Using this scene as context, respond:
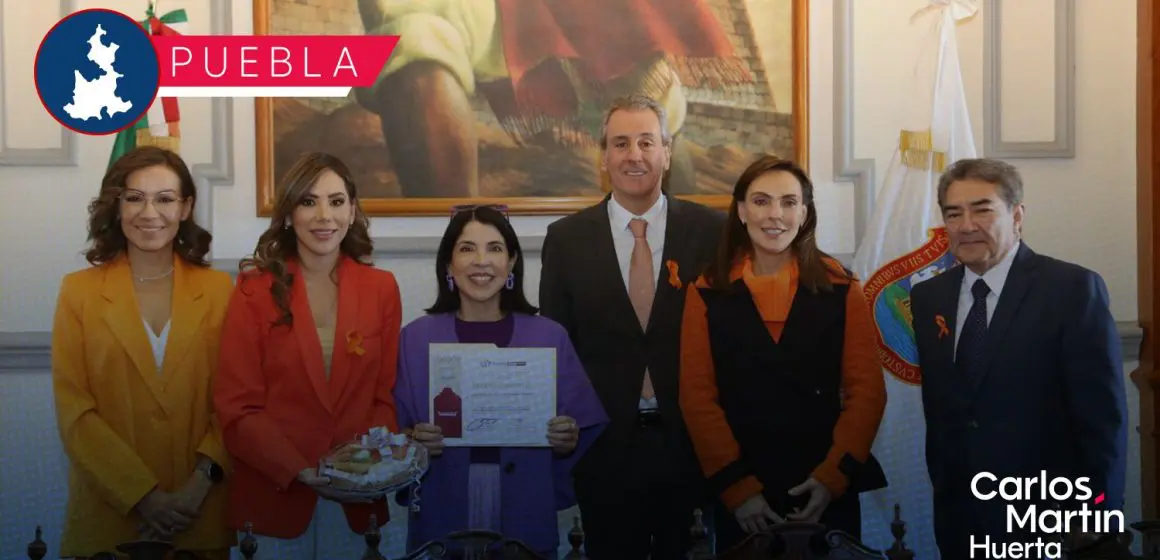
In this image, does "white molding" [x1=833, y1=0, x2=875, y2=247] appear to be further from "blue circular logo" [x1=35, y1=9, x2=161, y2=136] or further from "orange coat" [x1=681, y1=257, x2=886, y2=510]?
"blue circular logo" [x1=35, y1=9, x2=161, y2=136]

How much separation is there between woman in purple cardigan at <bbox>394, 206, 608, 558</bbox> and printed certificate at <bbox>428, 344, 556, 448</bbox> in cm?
4

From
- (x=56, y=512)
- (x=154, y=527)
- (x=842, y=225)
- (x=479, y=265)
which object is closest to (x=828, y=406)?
(x=479, y=265)

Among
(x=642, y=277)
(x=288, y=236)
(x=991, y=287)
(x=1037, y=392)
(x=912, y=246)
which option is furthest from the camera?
(x=912, y=246)

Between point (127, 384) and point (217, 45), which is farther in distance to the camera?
point (217, 45)

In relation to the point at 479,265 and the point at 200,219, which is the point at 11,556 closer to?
the point at 200,219

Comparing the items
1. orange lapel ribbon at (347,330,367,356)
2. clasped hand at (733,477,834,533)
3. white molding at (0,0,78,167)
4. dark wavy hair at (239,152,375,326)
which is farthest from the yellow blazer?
clasped hand at (733,477,834,533)

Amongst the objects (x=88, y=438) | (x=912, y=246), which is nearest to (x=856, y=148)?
(x=912, y=246)

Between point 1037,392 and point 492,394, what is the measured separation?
1509 mm

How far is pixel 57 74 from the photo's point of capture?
441cm

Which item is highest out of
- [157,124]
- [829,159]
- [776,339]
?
[157,124]

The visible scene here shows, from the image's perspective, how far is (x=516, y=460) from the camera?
10.9 ft

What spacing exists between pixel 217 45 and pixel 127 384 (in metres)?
1.58

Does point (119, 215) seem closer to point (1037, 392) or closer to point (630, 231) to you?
point (630, 231)

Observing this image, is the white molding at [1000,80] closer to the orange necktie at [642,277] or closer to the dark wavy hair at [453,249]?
the orange necktie at [642,277]
